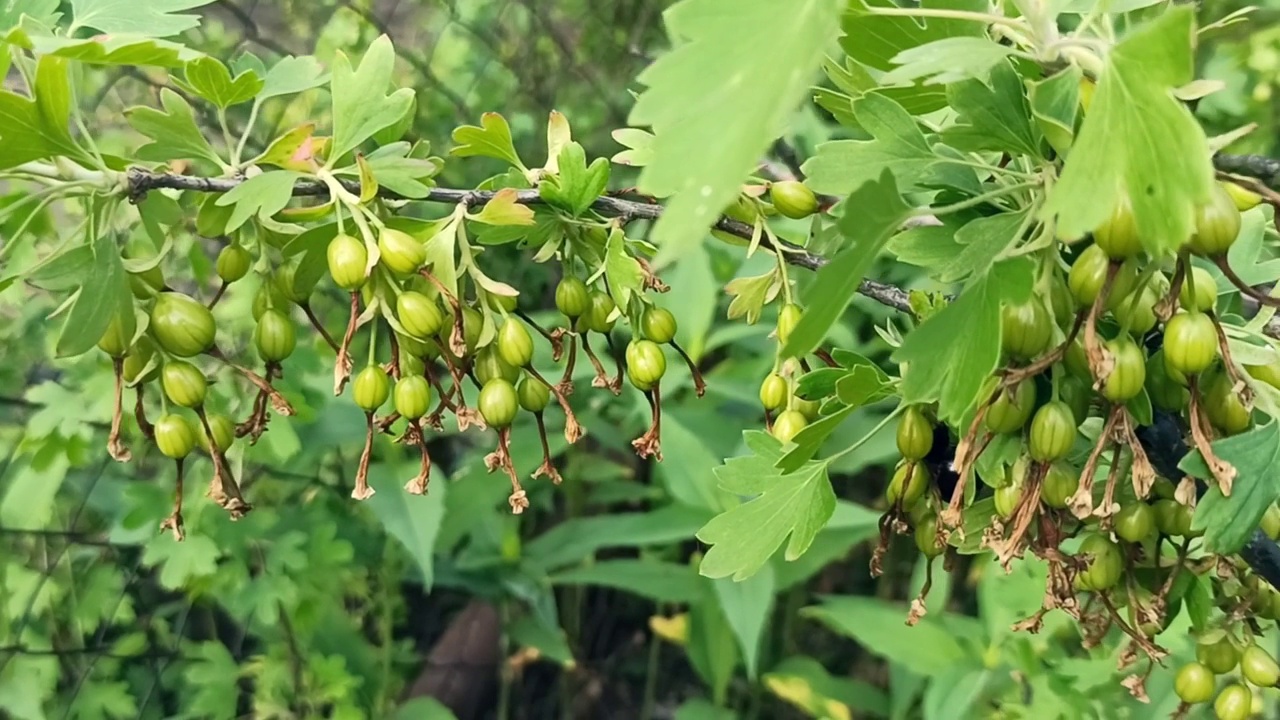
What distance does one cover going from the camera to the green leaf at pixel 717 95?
214mm

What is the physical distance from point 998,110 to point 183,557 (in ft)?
2.16

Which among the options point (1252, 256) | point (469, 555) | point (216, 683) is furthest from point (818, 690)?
point (1252, 256)

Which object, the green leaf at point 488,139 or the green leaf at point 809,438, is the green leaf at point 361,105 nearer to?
the green leaf at point 488,139

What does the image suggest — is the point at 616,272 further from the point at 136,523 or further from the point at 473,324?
the point at 136,523

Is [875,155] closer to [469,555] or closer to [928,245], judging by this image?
[928,245]

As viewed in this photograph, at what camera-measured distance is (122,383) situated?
346mm

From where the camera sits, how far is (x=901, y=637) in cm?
88

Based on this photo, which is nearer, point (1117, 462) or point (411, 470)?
point (1117, 462)

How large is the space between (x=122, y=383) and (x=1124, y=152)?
1.15 ft

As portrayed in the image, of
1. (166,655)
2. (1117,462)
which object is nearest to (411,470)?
(166,655)

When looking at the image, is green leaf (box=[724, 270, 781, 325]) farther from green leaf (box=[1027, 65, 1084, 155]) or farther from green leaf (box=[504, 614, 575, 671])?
green leaf (box=[504, 614, 575, 671])

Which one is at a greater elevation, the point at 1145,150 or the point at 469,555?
the point at 1145,150

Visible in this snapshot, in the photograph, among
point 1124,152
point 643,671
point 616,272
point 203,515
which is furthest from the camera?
point 643,671

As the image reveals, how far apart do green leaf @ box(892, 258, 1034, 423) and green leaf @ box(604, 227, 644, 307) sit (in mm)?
103
